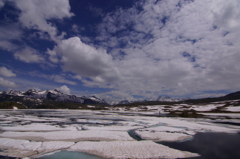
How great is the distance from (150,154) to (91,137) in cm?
721

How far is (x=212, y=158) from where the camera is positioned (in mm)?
9859

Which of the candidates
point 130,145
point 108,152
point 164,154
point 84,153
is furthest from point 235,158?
point 84,153

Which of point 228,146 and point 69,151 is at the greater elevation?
point 69,151

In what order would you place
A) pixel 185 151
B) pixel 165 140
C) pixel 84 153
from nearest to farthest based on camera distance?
pixel 84 153 < pixel 185 151 < pixel 165 140

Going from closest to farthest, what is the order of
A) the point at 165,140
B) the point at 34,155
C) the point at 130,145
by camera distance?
1. the point at 34,155
2. the point at 130,145
3. the point at 165,140

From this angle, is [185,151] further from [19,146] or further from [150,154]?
[19,146]

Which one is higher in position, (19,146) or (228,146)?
(19,146)

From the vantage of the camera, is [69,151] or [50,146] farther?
[50,146]

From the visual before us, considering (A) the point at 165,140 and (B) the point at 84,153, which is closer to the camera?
(B) the point at 84,153

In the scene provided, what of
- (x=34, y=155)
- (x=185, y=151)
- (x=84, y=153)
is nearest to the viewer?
(x=34, y=155)

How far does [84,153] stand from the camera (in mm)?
10406

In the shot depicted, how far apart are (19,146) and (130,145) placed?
9713 mm

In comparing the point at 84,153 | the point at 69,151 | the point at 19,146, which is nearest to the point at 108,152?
the point at 84,153

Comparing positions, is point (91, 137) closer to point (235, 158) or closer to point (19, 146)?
point (19, 146)
